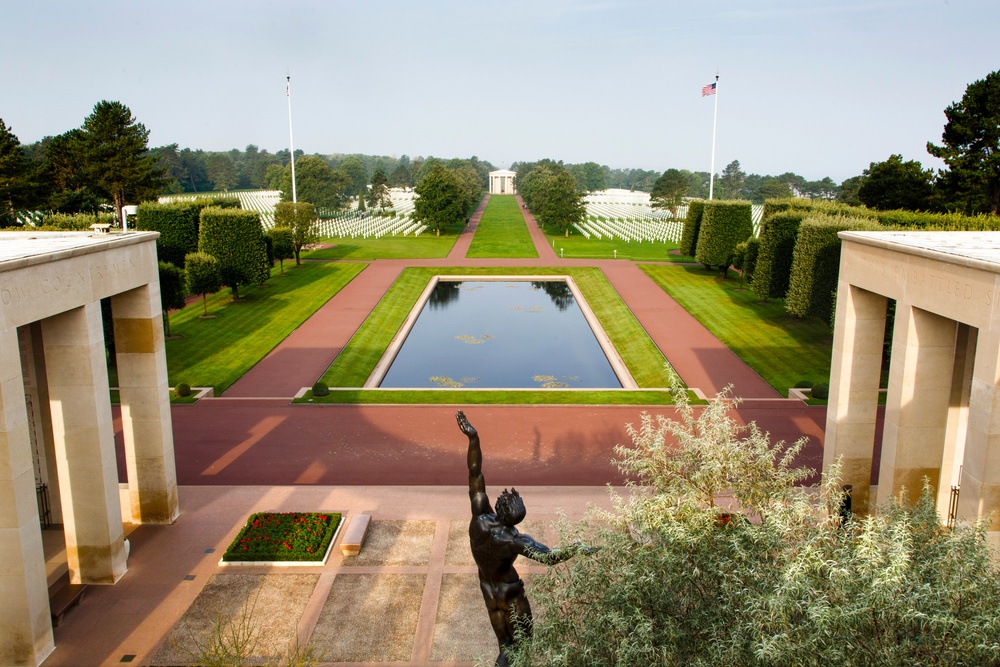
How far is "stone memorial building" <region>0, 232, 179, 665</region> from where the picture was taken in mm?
10906

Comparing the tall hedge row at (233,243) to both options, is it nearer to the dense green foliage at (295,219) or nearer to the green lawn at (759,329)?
the dense green foliage at (295,219)

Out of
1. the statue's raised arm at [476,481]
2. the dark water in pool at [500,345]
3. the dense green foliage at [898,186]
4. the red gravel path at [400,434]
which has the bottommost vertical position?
the dark water in pool at [500,345]

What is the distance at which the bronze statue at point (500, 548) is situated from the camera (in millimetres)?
9234

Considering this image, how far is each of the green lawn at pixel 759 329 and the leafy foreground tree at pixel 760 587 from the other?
64.9 feet

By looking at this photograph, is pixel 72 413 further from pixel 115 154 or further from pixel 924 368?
pixel 115 154

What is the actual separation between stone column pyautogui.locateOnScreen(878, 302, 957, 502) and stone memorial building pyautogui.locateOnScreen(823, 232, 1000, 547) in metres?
0.02

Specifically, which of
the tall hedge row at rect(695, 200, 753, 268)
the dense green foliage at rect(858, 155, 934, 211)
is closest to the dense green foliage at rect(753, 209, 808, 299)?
the tall hedge row at rect(695, 200, 753, 268)

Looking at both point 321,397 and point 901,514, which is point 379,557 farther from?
point 321,397

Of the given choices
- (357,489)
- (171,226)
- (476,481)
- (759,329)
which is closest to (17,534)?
(476,481)

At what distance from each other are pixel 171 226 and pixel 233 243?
6.61 metres

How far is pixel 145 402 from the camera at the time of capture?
1566 centimetres

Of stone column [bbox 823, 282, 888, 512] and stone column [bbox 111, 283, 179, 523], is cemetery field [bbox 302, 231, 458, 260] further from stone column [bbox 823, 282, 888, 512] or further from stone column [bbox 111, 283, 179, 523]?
stone column [bbox 823, 282, 888, 512]

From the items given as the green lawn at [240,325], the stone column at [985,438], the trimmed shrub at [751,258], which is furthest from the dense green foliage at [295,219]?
the stone column at [985,438]

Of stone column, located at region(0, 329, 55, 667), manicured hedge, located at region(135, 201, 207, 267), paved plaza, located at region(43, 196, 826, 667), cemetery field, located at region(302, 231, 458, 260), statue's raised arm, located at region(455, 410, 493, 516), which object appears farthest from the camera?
cemetery field, located at region(302, 231, 458, 260)
